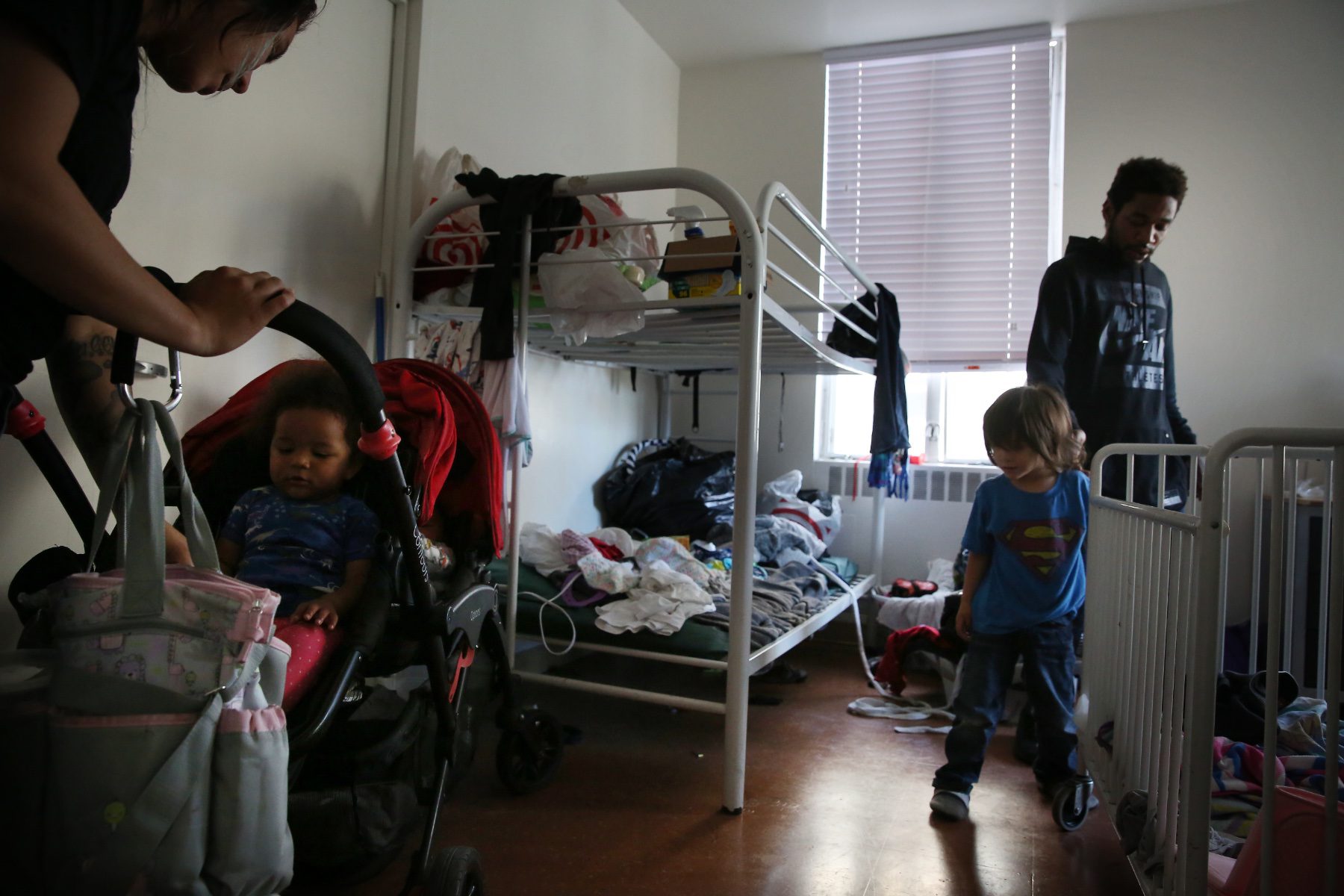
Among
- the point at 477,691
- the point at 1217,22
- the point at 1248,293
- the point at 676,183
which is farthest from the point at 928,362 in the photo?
the point at 477,691

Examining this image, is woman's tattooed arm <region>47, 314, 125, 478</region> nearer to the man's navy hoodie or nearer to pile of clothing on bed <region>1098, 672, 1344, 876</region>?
pile of clothing on bed <region>1098, 672, 1344, 876</region>

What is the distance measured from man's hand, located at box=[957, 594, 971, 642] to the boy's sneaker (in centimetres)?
38

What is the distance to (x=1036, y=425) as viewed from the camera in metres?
2.00

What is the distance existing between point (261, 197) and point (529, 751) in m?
1.36

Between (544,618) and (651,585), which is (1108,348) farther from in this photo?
(544,618)

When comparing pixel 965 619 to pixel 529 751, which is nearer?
pixel 529 751

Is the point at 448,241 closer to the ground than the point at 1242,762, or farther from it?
farther from it

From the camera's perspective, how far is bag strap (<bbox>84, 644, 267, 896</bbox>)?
786 millimetres

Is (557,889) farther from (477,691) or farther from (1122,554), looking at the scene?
(1122,554)

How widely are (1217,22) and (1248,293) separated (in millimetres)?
1104

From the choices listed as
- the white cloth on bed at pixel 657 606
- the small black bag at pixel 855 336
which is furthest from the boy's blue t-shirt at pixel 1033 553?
the small black bag at pixel 855 336

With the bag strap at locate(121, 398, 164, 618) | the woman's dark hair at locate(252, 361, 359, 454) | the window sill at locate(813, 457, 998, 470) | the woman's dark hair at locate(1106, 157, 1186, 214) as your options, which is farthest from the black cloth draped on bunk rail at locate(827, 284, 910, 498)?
the bag strap at locate(121, 398, 164, 618)

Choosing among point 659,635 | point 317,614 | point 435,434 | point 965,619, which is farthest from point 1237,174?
point 317,614

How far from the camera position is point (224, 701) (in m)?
0.85
